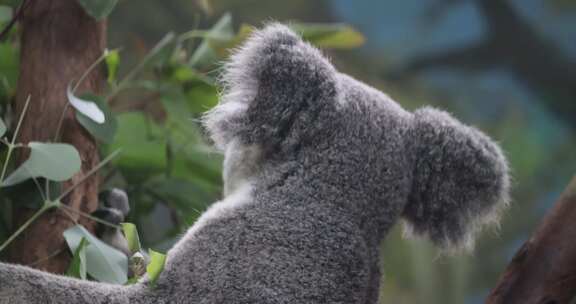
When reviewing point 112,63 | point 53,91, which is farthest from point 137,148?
point 53,91

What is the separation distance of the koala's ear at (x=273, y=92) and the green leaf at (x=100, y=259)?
0.23 metres

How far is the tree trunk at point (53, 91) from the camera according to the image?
1062 mm

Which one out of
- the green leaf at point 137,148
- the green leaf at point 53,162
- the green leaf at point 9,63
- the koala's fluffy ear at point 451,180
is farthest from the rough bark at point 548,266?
the green leaf at point 9,63

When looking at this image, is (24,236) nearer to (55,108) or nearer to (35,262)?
(35,262)

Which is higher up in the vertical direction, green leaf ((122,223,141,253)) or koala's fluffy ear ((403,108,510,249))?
koala's fluffy ear ((403,108,510,249))

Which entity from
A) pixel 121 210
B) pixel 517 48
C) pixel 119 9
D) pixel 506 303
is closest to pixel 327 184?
pixel 506 303

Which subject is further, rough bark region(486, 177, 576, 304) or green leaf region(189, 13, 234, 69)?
green leaf region(189, 13, 234, 69)

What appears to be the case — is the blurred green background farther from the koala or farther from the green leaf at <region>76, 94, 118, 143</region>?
the koala

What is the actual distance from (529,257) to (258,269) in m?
0.38

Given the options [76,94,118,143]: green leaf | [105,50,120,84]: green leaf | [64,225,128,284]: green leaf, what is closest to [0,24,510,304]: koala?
[64,225,128,284]: green leaf

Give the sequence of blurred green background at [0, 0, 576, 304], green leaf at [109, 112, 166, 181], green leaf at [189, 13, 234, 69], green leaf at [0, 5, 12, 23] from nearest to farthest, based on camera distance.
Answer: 1. green leaf at [0, 5, 12, 23]
2. green leaf at [109, 112, 166, 181]
3. green leaf at [189, 13, 234, 69]
4. blurred green background at [0, 0, 576, 304]

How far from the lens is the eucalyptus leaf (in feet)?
3.44

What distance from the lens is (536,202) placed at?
9.78 feet

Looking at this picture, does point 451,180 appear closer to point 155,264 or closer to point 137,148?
point 155,264
